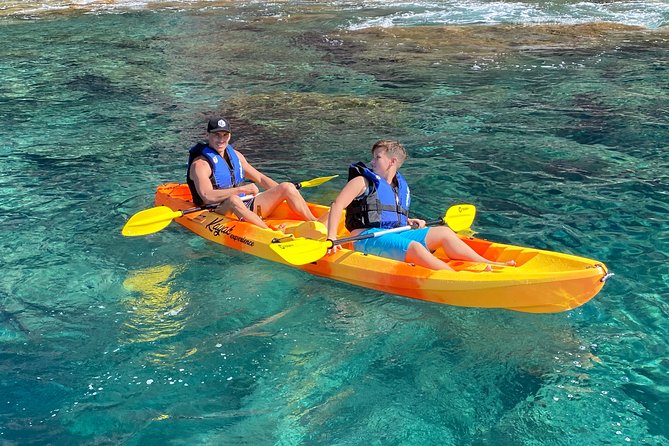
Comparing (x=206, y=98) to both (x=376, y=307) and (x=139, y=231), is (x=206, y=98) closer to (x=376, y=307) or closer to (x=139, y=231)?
(x=139, y=231)

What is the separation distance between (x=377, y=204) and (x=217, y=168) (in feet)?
6.26

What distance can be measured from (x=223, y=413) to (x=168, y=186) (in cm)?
402

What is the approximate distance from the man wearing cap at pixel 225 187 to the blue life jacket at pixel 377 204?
0.93 metres

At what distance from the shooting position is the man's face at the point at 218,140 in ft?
23.8

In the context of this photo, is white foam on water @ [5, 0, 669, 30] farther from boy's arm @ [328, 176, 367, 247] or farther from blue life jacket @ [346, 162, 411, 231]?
boy's arm @ [328, 176, 367, 247]

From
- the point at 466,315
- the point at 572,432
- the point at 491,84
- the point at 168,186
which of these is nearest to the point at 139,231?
the point at 168,186

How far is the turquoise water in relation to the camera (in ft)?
15.0

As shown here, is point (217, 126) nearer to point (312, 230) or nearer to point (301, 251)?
point (312, 230)

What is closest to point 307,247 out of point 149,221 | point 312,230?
point 312,230

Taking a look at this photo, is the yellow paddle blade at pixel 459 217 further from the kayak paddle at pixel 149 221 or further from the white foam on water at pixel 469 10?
the white foam on water at pixel 469 10

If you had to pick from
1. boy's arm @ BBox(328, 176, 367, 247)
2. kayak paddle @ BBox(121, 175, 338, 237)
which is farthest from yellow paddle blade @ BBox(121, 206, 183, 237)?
boy's arm @ BBox(328, 176, 367, 247)

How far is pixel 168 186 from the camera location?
26.6 feet

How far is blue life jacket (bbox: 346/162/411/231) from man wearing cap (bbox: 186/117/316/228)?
3.04ft

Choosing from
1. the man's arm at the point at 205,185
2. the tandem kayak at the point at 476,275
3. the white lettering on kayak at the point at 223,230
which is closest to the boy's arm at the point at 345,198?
the tandem kayak at the point at 476,275
